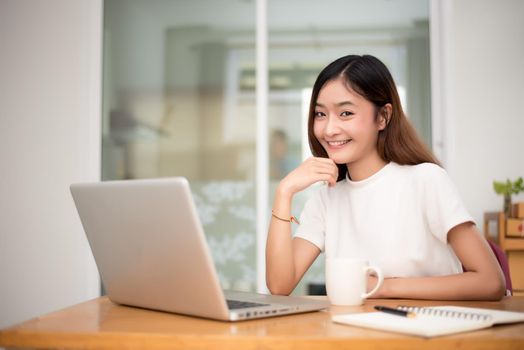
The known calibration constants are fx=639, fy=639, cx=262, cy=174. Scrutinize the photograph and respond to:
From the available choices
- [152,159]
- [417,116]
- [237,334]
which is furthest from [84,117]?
[237,334]

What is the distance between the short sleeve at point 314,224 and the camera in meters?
1.78

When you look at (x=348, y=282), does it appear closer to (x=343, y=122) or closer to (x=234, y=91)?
(x=343, y=122)

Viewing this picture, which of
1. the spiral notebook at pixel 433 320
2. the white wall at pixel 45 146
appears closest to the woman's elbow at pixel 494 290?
the spiral notebook at pixel 433 320

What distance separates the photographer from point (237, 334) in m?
0.86

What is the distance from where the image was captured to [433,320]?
0.91m

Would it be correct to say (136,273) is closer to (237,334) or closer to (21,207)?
(237,334)

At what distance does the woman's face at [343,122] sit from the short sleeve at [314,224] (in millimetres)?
170

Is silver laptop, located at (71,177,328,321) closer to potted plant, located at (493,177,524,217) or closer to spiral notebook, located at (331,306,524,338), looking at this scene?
spiral notebook, located at (331,306,524,338)

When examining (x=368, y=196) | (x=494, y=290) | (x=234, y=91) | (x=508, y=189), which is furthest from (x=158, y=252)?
(x=234, y=91)

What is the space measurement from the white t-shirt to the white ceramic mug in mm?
423

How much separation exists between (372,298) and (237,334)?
53 cm

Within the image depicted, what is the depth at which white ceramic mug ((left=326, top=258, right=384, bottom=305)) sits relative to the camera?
47.1 inches

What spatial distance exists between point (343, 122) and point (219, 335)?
0.94m

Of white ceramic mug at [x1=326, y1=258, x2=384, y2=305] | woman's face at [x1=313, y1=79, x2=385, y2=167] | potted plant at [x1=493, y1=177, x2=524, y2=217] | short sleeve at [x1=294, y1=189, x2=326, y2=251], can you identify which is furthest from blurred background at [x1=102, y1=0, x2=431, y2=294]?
white ceramic mug at [x1=326, y1=258, x2=384, y2=305]
